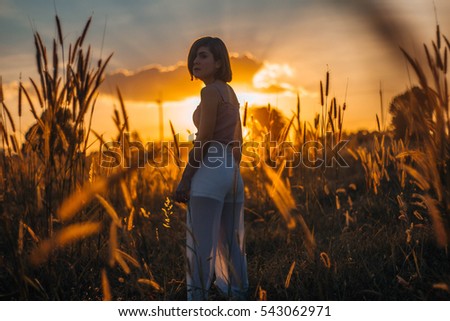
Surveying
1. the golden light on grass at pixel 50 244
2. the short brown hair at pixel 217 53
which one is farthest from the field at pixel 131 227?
the short brown hair at pixel 217 53

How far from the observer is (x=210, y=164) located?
2.50 metres

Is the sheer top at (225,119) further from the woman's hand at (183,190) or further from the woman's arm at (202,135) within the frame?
the woman's hand at (183,190)

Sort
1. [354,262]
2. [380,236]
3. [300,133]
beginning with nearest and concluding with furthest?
1. [354,262]
2. [380,236]
3. [300,133]

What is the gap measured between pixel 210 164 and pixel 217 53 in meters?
0.62

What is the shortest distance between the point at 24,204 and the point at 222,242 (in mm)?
1112

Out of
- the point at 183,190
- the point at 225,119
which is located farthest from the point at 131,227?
the point at 225,119

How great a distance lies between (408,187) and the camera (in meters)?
4.91

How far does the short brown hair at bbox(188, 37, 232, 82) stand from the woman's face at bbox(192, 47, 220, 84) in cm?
3

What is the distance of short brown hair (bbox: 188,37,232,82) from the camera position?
8.61 ft

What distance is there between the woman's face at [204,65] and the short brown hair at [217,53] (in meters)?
0.03

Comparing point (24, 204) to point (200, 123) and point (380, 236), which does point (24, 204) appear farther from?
point (380, 236)

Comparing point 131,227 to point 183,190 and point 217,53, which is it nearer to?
point 183,190

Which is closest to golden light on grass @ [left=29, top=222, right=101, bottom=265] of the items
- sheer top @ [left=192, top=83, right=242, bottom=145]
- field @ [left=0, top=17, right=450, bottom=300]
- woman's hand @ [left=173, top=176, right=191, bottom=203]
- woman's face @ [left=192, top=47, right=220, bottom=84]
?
field @ [left=0, top=17, right=450, bottom=300]
